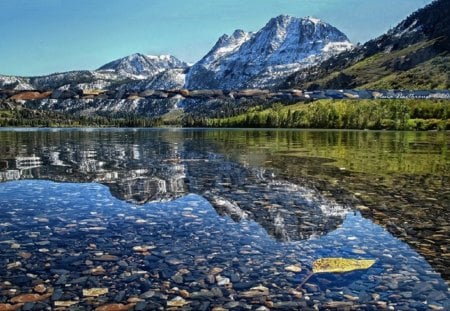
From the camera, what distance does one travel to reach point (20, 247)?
11.7 meters

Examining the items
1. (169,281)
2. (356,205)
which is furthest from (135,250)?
(356,205)

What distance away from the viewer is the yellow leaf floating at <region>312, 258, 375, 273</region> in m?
10.4

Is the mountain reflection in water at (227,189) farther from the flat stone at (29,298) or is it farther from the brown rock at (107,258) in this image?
the flat stone at (29,298)

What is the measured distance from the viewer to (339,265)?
10680mm

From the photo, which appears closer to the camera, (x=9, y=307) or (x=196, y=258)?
(x=9, y=307)

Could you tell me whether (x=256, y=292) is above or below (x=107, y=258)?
below

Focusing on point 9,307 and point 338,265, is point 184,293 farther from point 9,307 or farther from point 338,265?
point 338,265

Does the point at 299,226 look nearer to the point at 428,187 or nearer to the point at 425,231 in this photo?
the point at 425,231

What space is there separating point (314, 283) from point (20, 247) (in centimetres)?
825

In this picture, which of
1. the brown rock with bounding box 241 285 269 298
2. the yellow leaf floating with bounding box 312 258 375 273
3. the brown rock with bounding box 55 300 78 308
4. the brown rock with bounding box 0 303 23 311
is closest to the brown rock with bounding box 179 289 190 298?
the brown rock with bounding box 241 285 269 298

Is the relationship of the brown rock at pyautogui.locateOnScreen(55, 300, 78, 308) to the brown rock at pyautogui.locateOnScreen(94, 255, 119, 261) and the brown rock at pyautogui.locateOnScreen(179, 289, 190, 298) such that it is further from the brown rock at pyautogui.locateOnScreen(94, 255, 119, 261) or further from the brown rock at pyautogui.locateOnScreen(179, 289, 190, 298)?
the brown rock at pyautogui.locateOnScreen(94, 255, 119, 261)

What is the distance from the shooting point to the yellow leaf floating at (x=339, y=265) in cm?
1040

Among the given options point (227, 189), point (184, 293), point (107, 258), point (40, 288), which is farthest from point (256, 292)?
point (227, 189)

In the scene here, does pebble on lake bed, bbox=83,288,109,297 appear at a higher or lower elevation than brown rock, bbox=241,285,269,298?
higher
